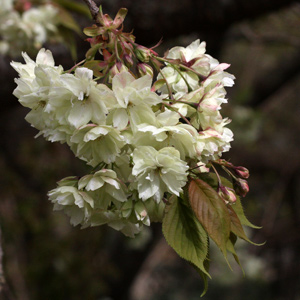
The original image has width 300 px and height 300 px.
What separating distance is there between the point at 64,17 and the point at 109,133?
4.55 ft

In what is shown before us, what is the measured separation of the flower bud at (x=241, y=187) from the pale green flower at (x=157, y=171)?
0.13 meters

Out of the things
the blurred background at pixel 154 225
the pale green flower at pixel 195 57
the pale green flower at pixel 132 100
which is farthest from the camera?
the blurred background at pixel 154 225

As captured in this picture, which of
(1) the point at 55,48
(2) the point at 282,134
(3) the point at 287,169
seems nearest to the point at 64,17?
(1) the point at 55,48

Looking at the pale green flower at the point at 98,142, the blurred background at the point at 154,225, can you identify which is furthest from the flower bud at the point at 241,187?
the blurred background at the point at 154,225

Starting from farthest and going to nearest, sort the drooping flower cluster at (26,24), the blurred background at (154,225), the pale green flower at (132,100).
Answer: the blurred background at (154,225) → the drooping flower cluster at (26,24) → the pale green flower at (132,100)

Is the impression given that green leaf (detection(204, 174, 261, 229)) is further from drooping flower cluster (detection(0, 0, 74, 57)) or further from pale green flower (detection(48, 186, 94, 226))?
drooping flower cluster (detection(0, 0, 74, 57))

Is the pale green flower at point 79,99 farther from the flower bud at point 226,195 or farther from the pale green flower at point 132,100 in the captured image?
the flower bud at point 226,195

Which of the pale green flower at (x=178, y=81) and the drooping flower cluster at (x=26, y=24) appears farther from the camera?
the drooping flower cluster at (x=26, y=24)

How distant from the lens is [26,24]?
180 cm

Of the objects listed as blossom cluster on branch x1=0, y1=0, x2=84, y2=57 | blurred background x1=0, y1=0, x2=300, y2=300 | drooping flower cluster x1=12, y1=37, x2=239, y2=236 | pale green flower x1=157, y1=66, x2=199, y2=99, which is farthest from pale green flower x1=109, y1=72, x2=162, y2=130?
blurred background x1=0, y1=0, x2=300, y2=300

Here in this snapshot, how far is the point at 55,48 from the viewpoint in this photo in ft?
7.31

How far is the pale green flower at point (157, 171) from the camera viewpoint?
2.12 ft

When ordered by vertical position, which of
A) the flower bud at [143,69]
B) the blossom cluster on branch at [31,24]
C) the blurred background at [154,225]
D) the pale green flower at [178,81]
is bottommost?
the blurred background at [154,225]

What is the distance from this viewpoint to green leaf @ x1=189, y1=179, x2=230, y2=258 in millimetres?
647
